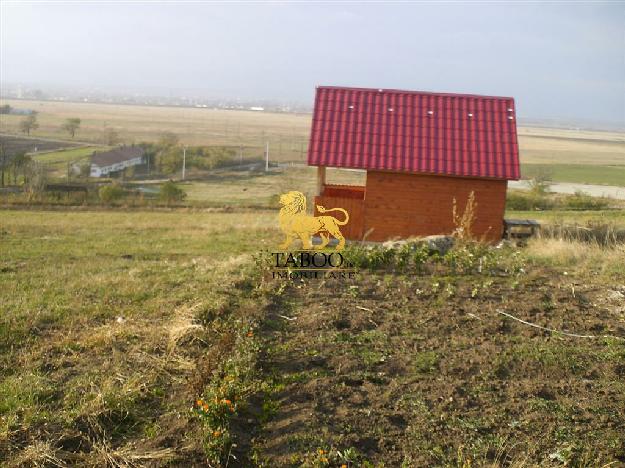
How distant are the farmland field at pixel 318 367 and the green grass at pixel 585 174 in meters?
29.1

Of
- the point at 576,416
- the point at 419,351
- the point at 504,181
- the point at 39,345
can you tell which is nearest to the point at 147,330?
the point at 39,345

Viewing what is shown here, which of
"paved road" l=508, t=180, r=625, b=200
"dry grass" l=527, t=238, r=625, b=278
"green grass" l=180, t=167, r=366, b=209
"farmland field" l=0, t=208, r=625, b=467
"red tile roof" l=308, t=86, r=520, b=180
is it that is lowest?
"green grass" l=180, t=167, r=366, b=209

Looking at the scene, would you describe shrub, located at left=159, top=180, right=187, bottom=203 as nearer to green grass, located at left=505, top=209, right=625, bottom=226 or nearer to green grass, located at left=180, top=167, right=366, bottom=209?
green grass, located at left=180, top=167, right=366, bottom=209

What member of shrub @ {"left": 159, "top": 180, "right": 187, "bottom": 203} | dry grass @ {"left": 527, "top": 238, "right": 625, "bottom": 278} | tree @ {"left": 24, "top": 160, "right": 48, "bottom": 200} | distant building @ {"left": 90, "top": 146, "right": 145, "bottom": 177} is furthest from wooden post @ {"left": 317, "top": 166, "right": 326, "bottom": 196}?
distant building @ {"left": 90, "top": 146, "right": 145, "bottom": 177}

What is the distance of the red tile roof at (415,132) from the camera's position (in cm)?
1429

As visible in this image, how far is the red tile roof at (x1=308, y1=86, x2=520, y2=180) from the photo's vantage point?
14289 millimetres

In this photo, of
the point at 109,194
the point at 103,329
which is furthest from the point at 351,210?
the point at 109,194

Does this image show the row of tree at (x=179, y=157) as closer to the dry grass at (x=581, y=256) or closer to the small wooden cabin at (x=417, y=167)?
the small wooden cabin at (x=417, y=167)

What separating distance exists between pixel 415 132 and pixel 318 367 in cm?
974

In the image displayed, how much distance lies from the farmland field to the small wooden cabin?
305cm

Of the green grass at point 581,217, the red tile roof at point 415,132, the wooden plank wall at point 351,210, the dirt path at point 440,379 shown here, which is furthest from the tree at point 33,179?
the dirt path at point 440,379

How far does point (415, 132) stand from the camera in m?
14.9

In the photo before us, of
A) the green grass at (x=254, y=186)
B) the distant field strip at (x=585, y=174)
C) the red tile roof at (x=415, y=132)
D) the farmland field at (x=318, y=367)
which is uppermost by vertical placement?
the red tile roof at (x=415, y=132)

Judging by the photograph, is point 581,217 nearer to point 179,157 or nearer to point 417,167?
point 417,167
